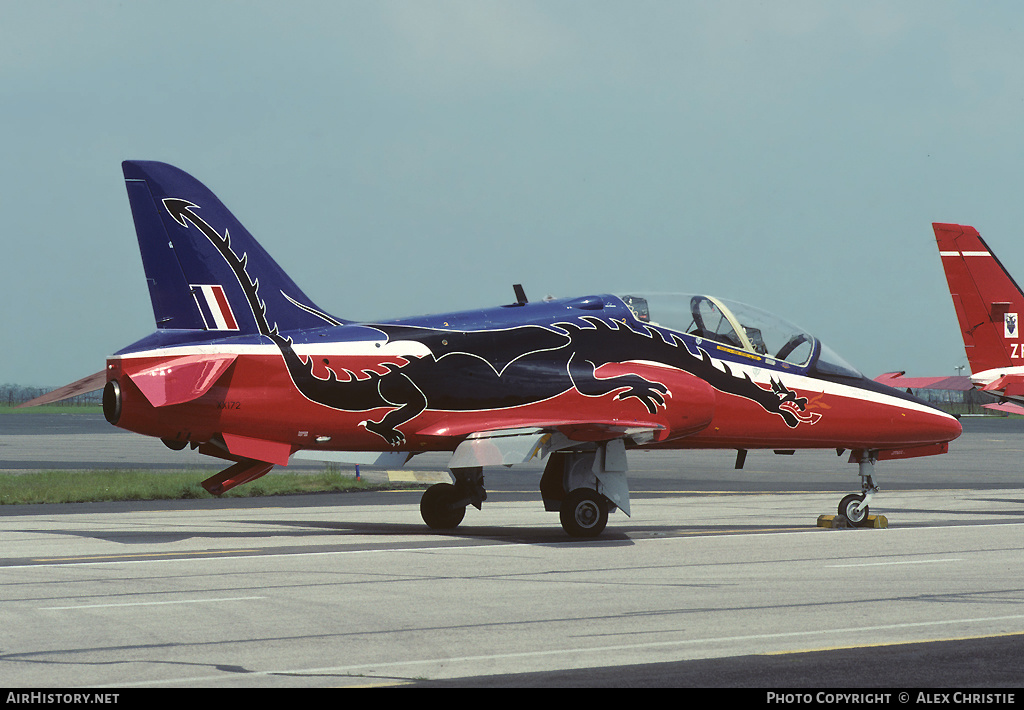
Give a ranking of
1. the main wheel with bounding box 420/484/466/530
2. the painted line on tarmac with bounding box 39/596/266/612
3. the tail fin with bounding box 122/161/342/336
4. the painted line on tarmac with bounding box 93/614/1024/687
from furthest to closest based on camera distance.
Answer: the main wheel with bounding box 420/484/466/530 < the tail fin with bounding box 122/161/342/336 < the painted line on tarmac with bounding box 39/596/266/612 < the painted line on tarmac with bounding box 93/614/1024/687

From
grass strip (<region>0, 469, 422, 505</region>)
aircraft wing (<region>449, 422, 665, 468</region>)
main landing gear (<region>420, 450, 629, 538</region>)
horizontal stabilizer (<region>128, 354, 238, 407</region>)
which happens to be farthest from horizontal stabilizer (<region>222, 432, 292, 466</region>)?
grass strip (<region>0, 469, 422, 505</region>)

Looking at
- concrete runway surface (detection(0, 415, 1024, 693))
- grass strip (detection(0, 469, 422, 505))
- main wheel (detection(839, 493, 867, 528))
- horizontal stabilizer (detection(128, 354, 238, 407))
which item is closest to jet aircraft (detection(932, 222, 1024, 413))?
concrete runway surface (detection(0, 415, 1024, 693))

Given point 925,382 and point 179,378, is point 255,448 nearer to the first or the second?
point 179,378

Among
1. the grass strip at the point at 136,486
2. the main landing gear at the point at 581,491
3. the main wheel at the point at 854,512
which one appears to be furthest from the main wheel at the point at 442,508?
the grass strip at the point at 136,486

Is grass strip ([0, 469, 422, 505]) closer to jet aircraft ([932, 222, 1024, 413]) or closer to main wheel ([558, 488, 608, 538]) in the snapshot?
main wheel ([558, 488, 608, 538])

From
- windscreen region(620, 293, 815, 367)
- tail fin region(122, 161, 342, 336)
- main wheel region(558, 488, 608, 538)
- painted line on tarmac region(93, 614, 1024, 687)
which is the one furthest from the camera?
windscreen region(620, 293, 815, 367)

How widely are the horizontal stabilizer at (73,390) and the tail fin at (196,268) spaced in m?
1.20

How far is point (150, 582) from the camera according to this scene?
515 inches

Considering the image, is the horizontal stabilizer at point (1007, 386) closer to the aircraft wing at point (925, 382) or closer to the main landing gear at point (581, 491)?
the aircraft wing at point (925, 382)

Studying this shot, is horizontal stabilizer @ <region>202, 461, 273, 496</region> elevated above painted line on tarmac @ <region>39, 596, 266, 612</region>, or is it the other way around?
horizontal stabilizer @ <region>202, 461, 273, 496</region>

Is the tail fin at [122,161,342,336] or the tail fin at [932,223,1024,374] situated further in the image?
the tail fin at [932,223,1024,374]

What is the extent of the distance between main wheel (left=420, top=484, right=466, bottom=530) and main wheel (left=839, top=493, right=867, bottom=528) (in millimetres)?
6334

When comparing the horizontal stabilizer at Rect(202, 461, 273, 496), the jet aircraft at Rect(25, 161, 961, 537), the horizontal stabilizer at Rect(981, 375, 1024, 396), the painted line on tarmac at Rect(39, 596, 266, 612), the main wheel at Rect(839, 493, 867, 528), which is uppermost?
the jet aircraft at Rect(25, 161, 961, 537)

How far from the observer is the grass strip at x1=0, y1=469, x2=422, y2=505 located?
27188mm
